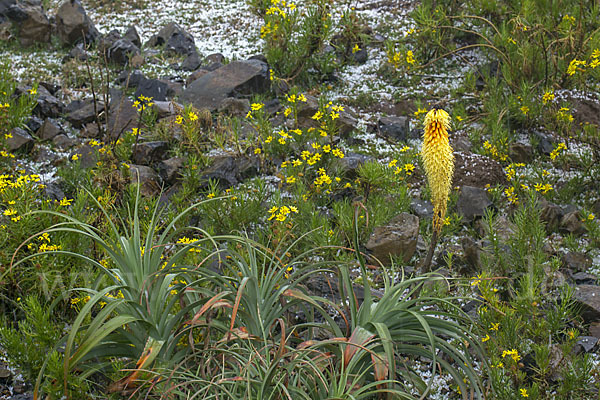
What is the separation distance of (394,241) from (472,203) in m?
0.86

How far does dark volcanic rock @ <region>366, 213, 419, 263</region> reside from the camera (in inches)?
161

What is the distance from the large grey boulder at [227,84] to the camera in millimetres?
6375

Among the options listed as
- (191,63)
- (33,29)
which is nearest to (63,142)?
(191,63)

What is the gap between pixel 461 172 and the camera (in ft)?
16.5

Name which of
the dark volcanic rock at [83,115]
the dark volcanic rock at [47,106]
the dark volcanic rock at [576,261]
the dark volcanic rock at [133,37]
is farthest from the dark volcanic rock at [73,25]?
the dark volcanic rock at [576,261]

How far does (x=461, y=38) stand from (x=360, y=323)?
5.59 metres

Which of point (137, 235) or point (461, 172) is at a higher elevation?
point (137, 235)

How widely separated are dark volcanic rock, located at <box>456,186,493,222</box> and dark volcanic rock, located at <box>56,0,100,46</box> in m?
5.65

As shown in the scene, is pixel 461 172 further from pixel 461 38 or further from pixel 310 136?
pixel 461 38

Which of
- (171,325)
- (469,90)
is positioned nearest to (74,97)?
(469,90)

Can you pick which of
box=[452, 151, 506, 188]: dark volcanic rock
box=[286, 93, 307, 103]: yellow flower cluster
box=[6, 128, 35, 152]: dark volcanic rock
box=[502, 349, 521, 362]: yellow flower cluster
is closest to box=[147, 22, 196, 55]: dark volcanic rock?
box=[286, 93, 307, 103]: yellow flower cluster

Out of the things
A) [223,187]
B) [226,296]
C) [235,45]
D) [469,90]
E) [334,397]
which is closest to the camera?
[334,397]

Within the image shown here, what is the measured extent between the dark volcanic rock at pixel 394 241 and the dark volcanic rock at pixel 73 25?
561 centimetres

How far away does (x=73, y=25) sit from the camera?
808 centimetres
